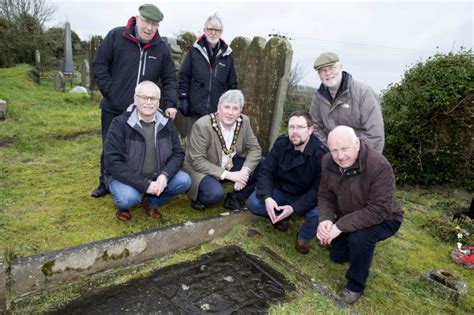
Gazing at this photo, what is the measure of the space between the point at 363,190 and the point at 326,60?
1.42 metres

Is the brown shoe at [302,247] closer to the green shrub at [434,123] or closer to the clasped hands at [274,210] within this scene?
the clasped hands at [274,210]

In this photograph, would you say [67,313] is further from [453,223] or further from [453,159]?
[453,159]

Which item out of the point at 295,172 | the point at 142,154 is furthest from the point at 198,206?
the point at 295,172

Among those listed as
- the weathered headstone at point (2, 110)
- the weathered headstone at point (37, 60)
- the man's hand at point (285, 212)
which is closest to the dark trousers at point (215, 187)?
the man's hand at point (285, 212)

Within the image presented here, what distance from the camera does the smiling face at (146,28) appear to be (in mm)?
4020

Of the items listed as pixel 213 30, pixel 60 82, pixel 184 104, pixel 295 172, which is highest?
pixel 213 30

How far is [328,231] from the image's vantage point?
3.23 metres

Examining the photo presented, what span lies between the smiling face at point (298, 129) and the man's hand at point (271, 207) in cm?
66

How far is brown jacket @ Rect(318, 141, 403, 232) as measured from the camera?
303 cm

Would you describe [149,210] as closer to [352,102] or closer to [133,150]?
[133,150]

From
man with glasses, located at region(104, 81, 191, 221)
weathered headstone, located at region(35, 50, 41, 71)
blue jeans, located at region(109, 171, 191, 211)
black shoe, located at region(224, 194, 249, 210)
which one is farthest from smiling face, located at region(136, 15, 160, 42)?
weathered headstone, located at region(35, 50, 41, 71)

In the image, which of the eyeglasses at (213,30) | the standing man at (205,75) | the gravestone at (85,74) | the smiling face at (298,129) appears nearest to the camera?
the smiling face at (298,129)

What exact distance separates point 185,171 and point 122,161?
0.86m

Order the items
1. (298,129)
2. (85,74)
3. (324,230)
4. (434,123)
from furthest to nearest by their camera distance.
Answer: (85,74)
(434,123)
(298,129)
(324,230)
